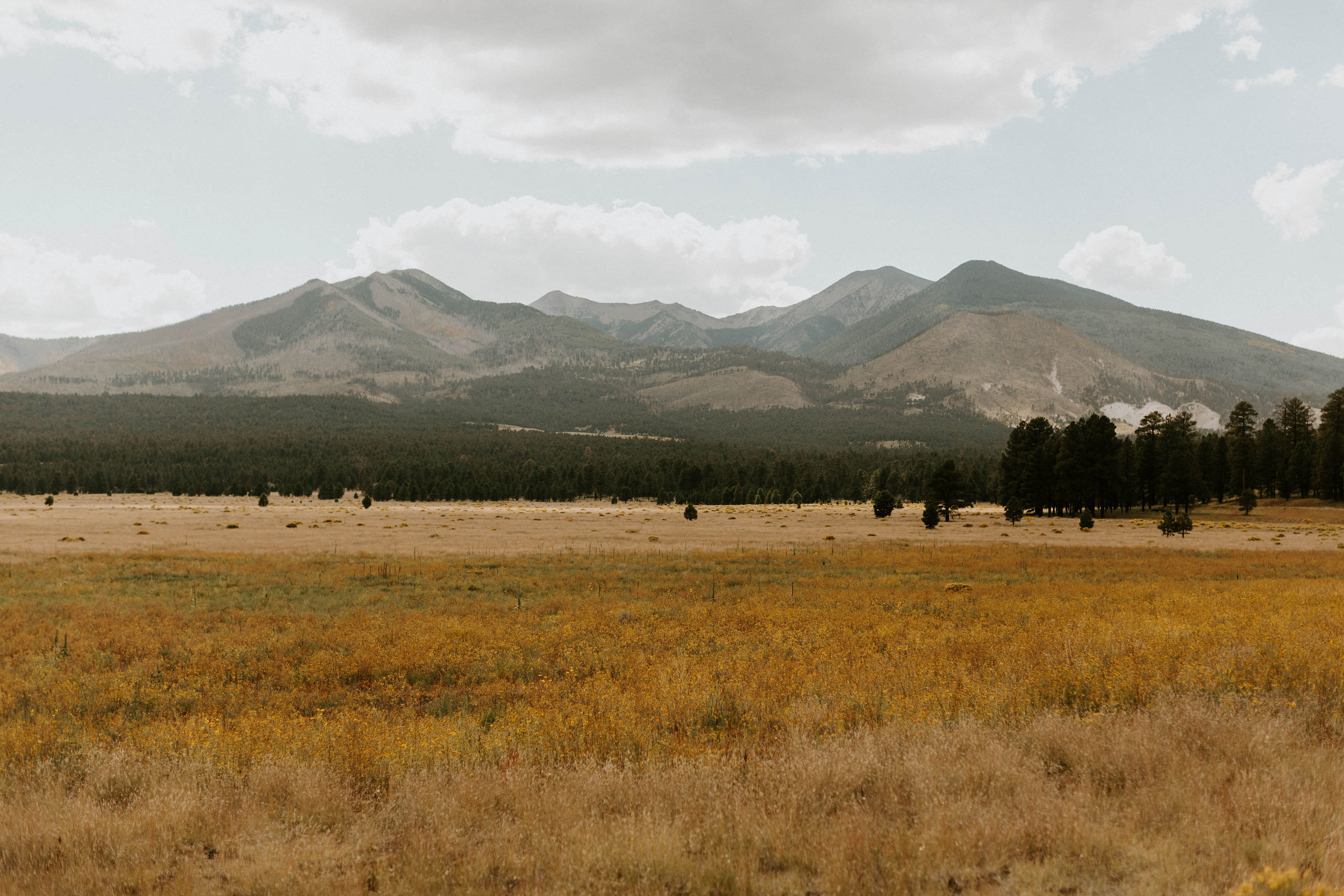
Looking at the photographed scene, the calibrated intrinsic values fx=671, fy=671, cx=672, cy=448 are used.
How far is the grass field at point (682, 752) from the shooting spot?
6324 millimetres

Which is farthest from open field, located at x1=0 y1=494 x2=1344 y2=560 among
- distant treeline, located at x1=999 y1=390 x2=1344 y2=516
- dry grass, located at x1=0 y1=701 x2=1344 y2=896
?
dry grass, located at x1=0 y1=701 x2=1344 y2=896

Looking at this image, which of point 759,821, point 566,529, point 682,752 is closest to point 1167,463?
point 566,529

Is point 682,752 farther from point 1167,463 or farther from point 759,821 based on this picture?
point 1167,463

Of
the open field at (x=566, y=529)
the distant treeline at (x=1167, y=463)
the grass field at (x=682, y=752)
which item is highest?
→ the distant treeline at (x=1167, y=463)

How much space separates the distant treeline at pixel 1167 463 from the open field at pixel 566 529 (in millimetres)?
4406

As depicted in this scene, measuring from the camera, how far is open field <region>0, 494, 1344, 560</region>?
5028cm

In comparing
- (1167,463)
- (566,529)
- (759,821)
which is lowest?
(566,529)

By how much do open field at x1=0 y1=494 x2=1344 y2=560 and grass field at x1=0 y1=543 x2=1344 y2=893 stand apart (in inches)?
1206

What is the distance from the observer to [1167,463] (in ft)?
273

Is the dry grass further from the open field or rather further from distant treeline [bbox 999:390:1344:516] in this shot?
distant treeline [bbox 999:390:1344:516]

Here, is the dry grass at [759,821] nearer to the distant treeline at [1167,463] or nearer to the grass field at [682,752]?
the grass field at [682,752]

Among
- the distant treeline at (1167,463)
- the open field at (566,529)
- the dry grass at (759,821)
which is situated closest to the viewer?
the dry grass at (759,821)

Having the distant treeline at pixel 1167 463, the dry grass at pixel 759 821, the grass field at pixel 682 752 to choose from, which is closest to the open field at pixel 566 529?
the distant treeline at pixel 1167 463

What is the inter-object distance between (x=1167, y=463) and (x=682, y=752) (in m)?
96.4
